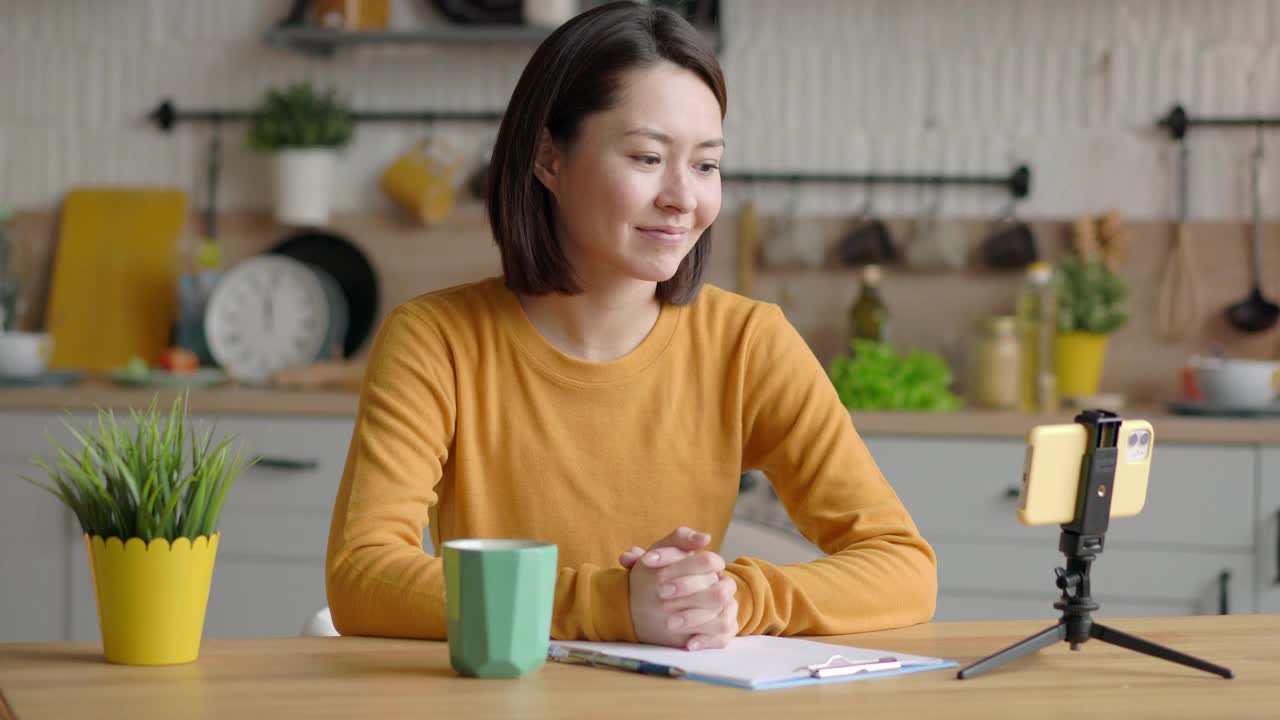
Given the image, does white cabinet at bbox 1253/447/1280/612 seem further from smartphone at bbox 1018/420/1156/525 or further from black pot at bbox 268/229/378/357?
black pot at bbox 268/229/378/357

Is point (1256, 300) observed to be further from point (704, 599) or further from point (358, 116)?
point (704, 599)

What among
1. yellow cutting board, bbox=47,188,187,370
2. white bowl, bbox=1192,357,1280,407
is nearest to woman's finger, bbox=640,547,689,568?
white bowl, bbox=1192,357,1280,407

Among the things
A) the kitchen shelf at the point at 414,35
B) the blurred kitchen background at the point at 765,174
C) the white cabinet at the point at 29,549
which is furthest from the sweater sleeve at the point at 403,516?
the kitchen shelf at the point at 414,35

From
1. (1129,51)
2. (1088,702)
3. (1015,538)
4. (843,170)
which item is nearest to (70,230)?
(843,170)

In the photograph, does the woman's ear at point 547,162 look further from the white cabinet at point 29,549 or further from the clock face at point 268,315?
the clock face at point 268,315

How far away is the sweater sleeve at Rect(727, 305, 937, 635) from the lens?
1.28m

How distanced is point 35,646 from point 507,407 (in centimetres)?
61

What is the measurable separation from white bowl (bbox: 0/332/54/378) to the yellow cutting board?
354 millimetres

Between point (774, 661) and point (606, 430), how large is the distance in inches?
22.7

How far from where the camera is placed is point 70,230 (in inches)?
147

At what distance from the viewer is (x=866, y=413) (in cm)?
297

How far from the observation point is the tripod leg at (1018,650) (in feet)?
3.46

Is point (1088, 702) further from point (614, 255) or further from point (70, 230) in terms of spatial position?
point (70, 230)

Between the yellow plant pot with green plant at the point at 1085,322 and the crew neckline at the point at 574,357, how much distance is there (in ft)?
6.24
